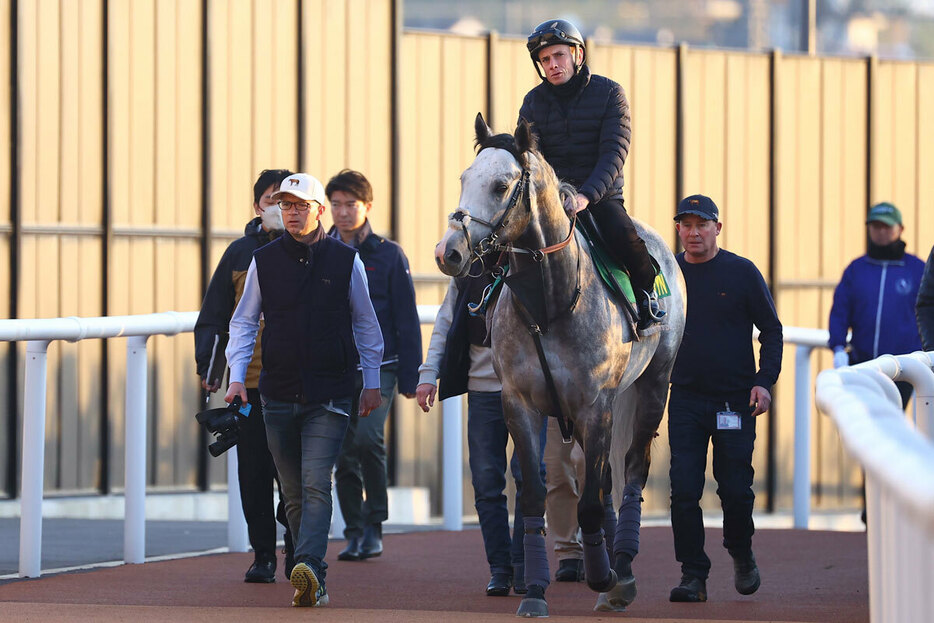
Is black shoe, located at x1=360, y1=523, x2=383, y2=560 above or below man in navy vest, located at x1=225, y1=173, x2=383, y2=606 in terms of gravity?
below

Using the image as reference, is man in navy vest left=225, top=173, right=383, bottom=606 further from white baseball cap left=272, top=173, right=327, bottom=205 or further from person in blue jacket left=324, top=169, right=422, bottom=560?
person in blue jacket left=324, top=169, right=422, bottom=560

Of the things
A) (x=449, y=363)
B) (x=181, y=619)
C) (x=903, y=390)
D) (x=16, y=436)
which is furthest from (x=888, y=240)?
(x=16, y=436)

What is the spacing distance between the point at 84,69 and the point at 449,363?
245 inches

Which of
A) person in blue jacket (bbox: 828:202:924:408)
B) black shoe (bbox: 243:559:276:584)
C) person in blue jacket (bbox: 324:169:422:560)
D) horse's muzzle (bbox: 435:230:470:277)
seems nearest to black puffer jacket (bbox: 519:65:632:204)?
horse's muzzle (bbox: 435:230:470:277)

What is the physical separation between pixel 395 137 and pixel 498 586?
24.2 feet

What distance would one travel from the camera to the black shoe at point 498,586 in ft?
21.4

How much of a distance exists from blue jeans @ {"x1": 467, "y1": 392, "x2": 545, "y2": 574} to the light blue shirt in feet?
2.09

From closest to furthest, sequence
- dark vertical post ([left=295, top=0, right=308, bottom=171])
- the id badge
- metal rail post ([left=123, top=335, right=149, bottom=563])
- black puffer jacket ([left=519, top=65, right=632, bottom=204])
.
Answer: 1. black puffer jacket ([left=519, top=65, right=632, bottom=204])
2. the id badge
3. metal rail post ([left=123, top=335, right=149, bottom=563])
4. dark vertical post ([left=295, top=0, right=308, bottom=171])

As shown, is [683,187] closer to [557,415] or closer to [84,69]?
[84,69]

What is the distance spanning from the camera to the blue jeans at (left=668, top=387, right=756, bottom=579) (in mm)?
6547

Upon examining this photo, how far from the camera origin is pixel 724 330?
6.70m

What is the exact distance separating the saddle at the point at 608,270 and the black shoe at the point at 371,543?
85.5 inches

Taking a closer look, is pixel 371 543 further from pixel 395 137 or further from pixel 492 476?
pixel 395 137

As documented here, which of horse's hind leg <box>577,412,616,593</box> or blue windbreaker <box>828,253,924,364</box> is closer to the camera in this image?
horse's hind leg <box>577,412,616,593</box>
